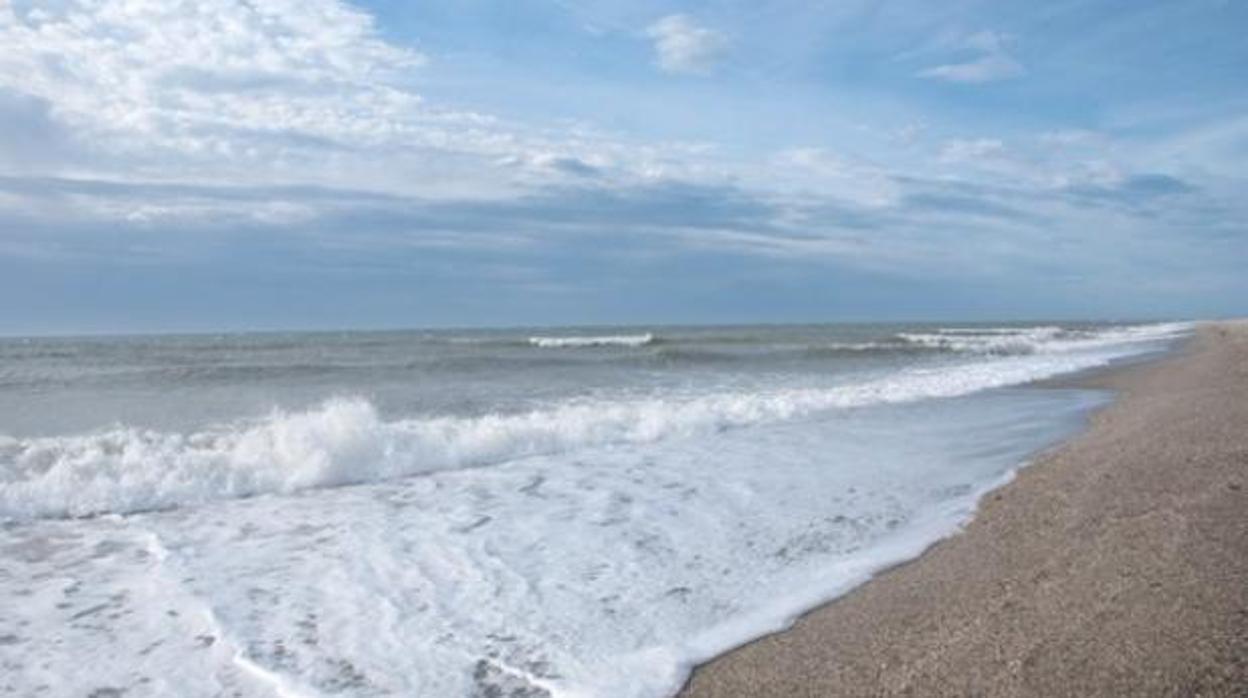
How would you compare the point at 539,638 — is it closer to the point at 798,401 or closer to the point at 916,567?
the point at 916,567

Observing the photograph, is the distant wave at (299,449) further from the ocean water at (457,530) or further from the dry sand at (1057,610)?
the dry sand at (1057,610)

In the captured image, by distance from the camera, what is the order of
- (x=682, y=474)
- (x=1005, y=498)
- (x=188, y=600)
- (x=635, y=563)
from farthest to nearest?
(x=682, y=474) < (x=1005, y=498) < (x=635, y=563) < (x=188, y=600)

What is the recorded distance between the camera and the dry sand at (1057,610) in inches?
147

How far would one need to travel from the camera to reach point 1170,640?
386 centimetres

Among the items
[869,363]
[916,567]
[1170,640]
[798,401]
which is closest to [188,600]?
[916,567]

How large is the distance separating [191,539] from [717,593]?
4210mm

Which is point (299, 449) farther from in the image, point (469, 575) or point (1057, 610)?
point (1057, 610)

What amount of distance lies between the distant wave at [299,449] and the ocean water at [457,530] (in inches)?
1.6

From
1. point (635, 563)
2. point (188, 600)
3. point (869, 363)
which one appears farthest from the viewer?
point (869, 363)

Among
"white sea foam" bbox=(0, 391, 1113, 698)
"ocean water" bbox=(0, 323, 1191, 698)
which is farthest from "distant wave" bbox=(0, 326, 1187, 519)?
"white sea foam" bbox=(0, 391, 1113, 698)

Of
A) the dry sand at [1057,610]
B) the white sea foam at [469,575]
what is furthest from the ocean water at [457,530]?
the dry sand at [1057,610]

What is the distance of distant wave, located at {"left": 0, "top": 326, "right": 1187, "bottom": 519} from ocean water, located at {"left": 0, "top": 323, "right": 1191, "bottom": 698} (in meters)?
0.04

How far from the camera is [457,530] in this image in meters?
7.33

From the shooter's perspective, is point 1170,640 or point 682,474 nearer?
point 1170,640
